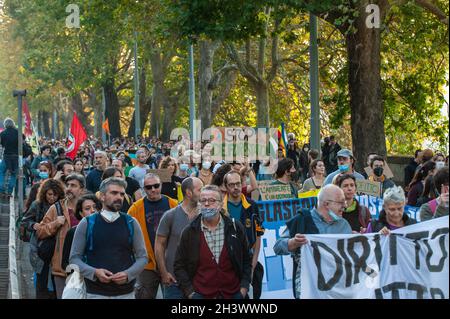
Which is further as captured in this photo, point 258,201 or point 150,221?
point 258,201

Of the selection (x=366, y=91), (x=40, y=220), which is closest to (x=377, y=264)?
(x=40, y=220)

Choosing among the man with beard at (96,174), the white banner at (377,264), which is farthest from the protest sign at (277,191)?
the white banner at (377,264)

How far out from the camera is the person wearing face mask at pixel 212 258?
870 cm

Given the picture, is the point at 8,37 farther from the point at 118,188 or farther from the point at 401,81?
the point at 118,188

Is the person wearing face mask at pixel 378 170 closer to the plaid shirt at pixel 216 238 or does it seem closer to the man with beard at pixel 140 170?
the man with beard at pixel 140 170

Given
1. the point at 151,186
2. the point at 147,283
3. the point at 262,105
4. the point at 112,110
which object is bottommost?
the point at 147,283

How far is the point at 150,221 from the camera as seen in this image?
10.8 meters

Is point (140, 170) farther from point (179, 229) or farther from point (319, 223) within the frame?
point (319, 223)

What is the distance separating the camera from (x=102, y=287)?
8.68 meters

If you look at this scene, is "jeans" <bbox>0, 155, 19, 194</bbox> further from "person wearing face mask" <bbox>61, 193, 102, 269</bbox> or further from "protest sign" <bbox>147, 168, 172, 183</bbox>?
"person wearing face mask" <bbox>61, 193, 102, 269</bbox>

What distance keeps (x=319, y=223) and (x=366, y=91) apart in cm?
1305

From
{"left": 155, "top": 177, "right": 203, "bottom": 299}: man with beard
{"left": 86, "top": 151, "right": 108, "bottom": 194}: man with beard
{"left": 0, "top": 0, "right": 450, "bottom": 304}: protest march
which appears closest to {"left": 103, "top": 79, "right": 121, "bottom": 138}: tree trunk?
{"left": 0, "top": 0, "right": 450, "bottom": 304}: protest march

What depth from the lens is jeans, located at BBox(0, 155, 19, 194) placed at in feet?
80.2

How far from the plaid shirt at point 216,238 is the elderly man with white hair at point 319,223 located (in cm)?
53
